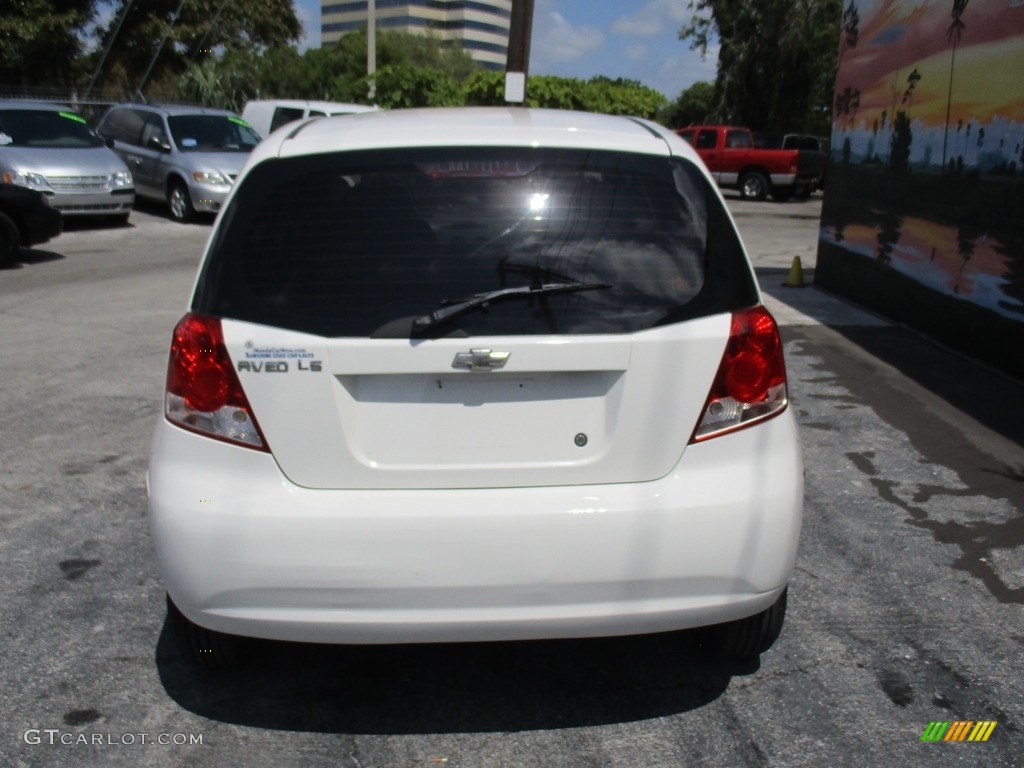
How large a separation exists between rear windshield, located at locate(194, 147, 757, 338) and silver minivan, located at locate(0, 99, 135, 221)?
1394cm

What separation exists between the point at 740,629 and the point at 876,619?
2.55ft

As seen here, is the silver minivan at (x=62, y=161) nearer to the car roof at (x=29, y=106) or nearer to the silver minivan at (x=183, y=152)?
the car roof at (x=29, y=106)

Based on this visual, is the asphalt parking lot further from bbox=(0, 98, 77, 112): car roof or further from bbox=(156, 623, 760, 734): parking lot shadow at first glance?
bbox=(0, 98, 77, 112): car roof

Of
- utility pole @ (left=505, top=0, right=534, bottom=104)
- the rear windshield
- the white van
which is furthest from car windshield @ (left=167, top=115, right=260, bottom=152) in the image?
the rear windshield

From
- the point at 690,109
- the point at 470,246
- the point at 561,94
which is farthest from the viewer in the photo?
the point at 690,109

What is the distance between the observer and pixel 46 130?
16578mm

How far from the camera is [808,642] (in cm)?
378

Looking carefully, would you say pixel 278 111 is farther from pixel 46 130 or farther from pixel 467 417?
pixel 467 417

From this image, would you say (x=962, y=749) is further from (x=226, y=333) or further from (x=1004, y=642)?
(x=226, y=333)

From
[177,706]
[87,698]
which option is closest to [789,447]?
[177,706]

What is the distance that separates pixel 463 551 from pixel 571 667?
96 cm

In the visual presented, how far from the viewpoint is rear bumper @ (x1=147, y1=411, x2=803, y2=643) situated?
9.49 ft

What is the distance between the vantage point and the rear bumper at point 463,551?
9.49ft

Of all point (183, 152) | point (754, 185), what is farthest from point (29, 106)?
point (754, 185)
